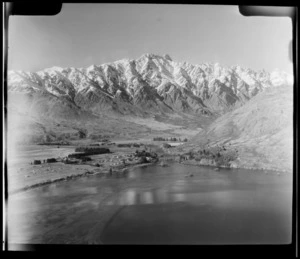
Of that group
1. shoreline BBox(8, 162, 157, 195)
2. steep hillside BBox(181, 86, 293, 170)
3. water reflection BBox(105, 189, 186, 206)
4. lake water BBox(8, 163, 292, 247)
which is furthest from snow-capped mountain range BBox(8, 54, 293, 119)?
water reflection BBox(105, 189, 186, 206)

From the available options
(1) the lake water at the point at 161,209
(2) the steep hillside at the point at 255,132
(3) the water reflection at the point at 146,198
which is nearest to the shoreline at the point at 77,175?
(1) the lake water at the point at 161,209

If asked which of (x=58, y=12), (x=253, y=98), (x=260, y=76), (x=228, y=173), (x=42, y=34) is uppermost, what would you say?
(x=58, y=12)

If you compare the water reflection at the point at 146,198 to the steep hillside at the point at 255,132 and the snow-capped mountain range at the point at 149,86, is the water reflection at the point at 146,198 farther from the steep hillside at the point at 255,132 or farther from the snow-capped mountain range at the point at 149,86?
the snow-capped mountain range at the point at 149,86

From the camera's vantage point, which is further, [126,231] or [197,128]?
[197,128]

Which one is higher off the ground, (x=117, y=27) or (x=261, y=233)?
(x=117, y=27)

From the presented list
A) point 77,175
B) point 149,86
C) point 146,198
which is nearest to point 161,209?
point 146,198
